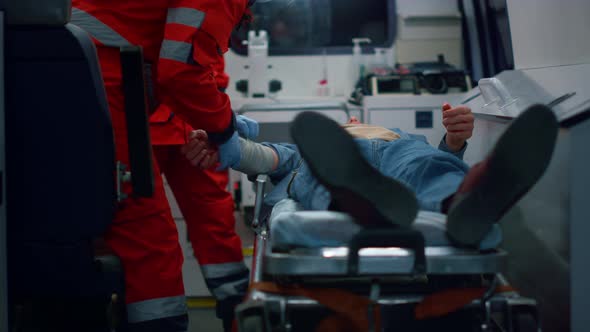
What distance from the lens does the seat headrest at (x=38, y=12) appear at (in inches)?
48.9

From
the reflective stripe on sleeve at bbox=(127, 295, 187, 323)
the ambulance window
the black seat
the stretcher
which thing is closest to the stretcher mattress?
the stretcher

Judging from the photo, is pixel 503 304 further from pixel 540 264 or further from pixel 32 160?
pixel 32 160

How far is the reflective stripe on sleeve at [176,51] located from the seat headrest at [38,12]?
0.30 m

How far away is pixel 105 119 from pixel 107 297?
18.4 inches

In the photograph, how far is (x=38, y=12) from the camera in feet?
4.11

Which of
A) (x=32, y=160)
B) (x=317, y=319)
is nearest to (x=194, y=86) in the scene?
(x=32, y=160)

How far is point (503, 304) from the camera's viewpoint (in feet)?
3.42

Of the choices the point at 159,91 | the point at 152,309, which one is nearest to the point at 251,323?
the point at 152,309

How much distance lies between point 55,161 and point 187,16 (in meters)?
0.50

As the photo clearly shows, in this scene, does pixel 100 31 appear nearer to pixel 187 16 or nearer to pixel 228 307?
pixel 187 16

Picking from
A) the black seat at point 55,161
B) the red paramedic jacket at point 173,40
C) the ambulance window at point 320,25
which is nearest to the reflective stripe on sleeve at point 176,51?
the red paramedic jacket at point 173,40

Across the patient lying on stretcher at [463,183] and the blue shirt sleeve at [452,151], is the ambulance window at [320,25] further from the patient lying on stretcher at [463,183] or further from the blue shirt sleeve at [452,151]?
the patient lying on stretcher at [463,183]

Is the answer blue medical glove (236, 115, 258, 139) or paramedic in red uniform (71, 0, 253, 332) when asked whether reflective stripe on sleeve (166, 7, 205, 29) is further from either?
blue medical glove (236, 115, 258, 139)

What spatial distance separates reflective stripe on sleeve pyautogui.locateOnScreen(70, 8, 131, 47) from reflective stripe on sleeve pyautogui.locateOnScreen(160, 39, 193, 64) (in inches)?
4.1
